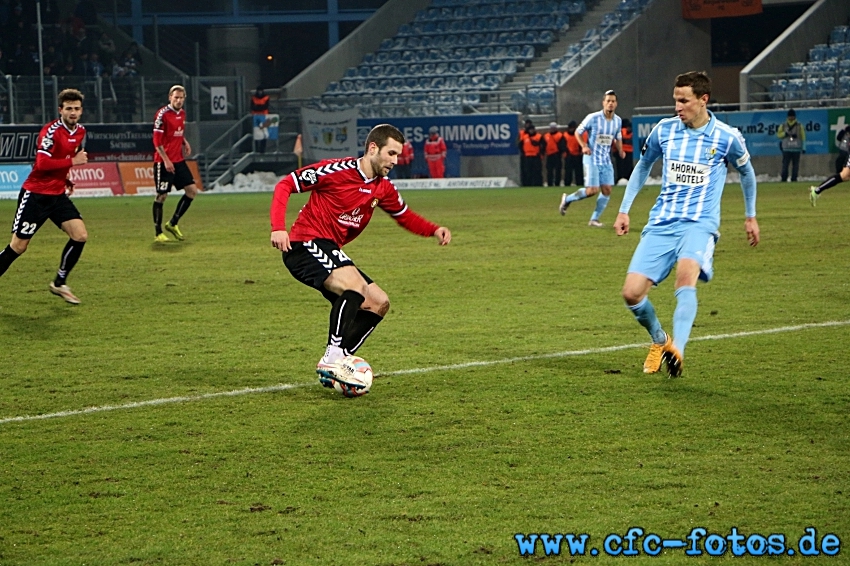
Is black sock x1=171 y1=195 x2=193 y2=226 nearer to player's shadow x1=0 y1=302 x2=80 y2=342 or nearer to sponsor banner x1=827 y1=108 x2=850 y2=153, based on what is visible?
player's shadow x1=0 y1=302 x2=80 y2=342

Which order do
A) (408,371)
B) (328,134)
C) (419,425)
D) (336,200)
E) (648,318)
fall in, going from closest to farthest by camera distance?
(419,425)
(336,200)
(648,318)
(408,371)
(328,134)

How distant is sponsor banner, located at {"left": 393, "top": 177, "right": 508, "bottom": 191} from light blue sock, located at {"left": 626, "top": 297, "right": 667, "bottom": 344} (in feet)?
83.1

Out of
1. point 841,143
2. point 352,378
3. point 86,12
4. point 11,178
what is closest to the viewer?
point 352,378

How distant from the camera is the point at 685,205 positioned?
7.55 m

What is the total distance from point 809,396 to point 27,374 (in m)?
4.94

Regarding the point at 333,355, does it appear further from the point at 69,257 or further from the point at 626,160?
the point at 626,160

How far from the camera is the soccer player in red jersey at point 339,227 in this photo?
7102 millimetres

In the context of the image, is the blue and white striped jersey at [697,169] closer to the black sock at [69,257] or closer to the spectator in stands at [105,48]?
the black sock at [69,257]

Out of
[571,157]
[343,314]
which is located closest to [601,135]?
[343,314]

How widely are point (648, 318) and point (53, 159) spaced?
249 inches

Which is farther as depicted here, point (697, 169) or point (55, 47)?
point (55, 47)

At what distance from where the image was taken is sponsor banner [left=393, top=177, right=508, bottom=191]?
32906 millimetres

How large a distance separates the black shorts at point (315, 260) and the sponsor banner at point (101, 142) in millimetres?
24826

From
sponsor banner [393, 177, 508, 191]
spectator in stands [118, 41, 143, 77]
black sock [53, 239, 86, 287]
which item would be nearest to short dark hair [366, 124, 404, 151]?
black sock [53, 239, 86, 287]
